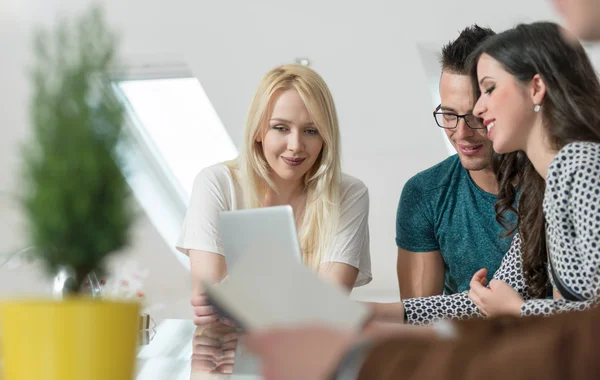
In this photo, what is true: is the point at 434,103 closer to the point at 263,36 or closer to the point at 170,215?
the point at 263,36

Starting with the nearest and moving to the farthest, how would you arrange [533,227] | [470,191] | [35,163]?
[35,163] < [533,227] < [470,191]

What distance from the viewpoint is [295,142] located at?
2650 millimetres

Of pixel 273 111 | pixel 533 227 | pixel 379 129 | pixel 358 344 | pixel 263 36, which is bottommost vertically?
pixel 358 344

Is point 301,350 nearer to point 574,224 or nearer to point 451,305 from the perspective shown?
point 574,224

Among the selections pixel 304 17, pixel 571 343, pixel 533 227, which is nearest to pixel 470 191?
pixel 533 227

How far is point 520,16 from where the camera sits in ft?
16.2

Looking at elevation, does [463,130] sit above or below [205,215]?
above

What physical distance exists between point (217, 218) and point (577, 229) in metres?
1.36

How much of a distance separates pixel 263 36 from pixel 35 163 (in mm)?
4649

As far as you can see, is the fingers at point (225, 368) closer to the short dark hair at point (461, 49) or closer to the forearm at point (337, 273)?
the forearm at point (337, 273)

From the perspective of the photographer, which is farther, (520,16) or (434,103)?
(434,103)

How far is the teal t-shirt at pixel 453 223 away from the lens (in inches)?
111

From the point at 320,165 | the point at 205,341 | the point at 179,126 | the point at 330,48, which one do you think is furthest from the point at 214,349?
the point at 179,126

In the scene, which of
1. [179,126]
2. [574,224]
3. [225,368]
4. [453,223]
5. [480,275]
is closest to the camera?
[225,368]
